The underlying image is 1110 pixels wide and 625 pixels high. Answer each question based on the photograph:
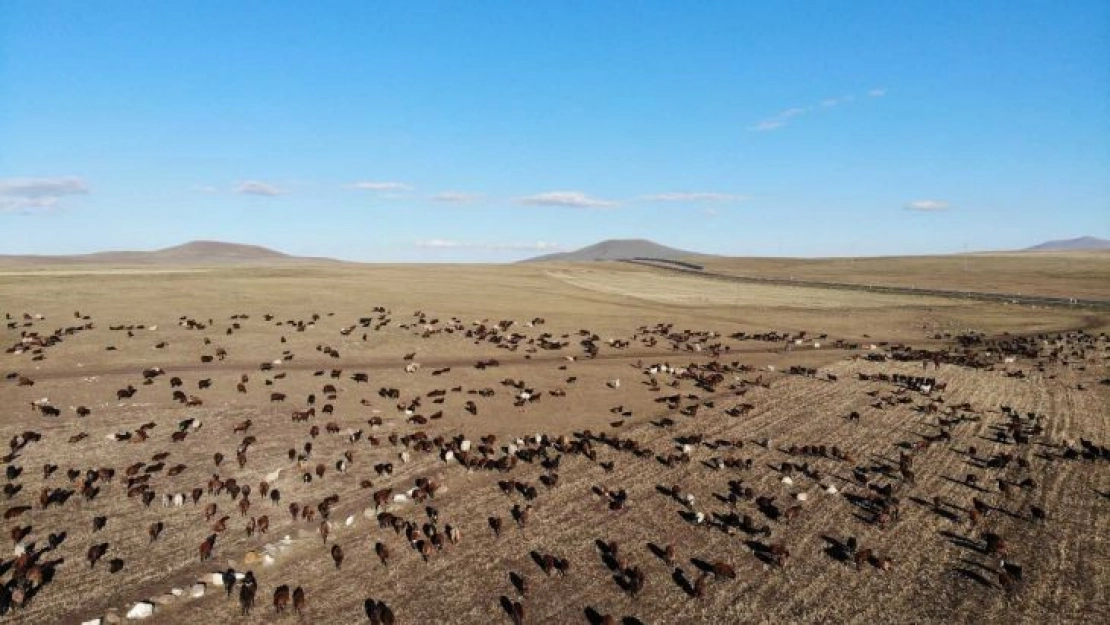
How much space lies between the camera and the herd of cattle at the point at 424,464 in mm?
10930

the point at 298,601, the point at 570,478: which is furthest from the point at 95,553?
the point at 570,478

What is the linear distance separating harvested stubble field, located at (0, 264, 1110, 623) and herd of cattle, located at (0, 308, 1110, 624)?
3.6 inches

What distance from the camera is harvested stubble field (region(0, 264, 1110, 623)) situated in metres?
10.0

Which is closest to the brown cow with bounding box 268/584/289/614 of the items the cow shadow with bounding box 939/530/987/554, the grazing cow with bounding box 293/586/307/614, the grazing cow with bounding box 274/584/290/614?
the grazing cow with bounding box 274/584/290/614

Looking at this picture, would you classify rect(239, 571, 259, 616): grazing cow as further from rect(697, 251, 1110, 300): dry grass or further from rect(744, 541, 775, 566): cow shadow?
rect(697, 251, 1110, 300): dry grass

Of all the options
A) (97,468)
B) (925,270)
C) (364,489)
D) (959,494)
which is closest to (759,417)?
(959,494)

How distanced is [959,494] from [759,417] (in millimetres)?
6474

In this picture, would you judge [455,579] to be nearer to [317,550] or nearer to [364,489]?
[317,550]

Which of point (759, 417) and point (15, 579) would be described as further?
point (759, 417)

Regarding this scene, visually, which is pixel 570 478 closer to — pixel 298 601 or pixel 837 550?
pixel 837 550

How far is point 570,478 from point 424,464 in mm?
3653

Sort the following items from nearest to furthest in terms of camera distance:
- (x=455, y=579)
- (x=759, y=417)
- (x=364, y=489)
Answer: (x=455, y=579)
(x=364, y=489)
(x=759, y=417)

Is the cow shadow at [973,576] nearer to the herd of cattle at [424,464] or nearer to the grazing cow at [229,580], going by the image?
the herd of cattle at [424,464]

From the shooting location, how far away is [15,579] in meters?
9.73
